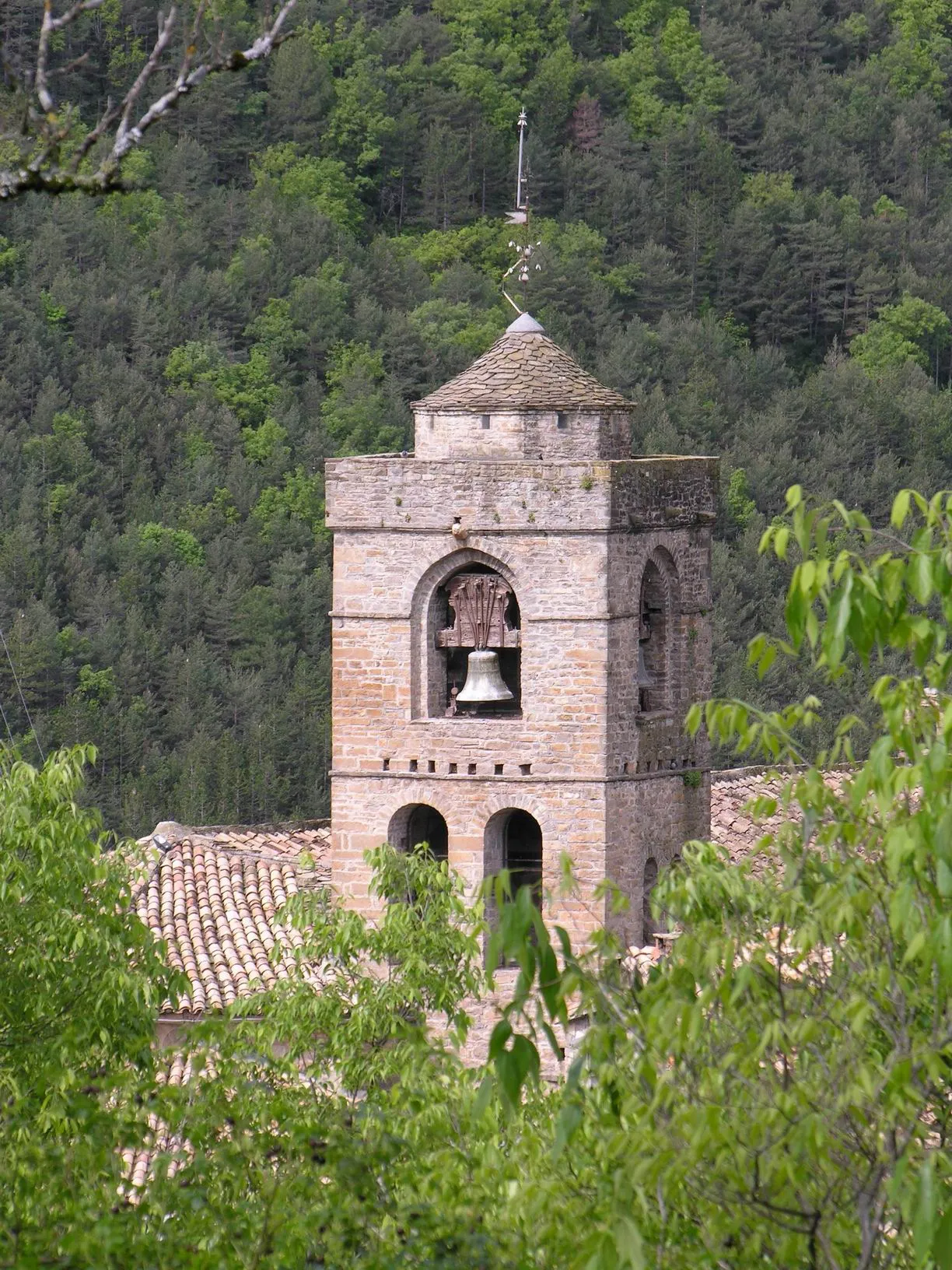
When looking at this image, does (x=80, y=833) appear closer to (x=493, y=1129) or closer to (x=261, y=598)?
(x=493, y=1129)

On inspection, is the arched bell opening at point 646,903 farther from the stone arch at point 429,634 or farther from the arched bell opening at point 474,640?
the stone arch at point 429,634

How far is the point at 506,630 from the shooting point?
84.1 ft

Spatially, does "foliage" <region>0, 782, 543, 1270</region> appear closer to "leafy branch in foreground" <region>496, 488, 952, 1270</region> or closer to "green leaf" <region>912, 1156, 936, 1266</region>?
"leafy branch in foreground" <region>496, 488, 952, 1270</region>

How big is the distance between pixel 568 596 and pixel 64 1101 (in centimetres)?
1104

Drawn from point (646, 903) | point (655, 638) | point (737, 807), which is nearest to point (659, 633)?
point (655, 638)

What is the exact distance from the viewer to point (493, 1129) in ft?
46.0

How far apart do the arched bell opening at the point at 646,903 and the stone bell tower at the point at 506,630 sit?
0.17m

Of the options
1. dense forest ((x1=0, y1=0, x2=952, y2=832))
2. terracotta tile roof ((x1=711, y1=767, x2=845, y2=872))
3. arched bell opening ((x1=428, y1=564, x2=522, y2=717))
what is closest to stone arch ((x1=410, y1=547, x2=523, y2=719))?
arched bell opening ((x1=428, y1=564, x2=522, y2=717))

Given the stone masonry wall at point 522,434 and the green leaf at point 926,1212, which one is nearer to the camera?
the green leaf at point 926,1212

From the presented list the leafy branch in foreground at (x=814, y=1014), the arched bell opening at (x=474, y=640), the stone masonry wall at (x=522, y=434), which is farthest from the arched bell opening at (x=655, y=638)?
the leafy branch in foreground at (x=814, y=1014)

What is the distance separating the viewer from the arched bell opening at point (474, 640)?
25.5 metres

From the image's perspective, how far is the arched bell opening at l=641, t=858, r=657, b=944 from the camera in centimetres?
2595

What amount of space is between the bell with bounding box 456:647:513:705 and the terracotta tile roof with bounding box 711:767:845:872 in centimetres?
243

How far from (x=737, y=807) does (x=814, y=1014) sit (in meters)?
18.3
